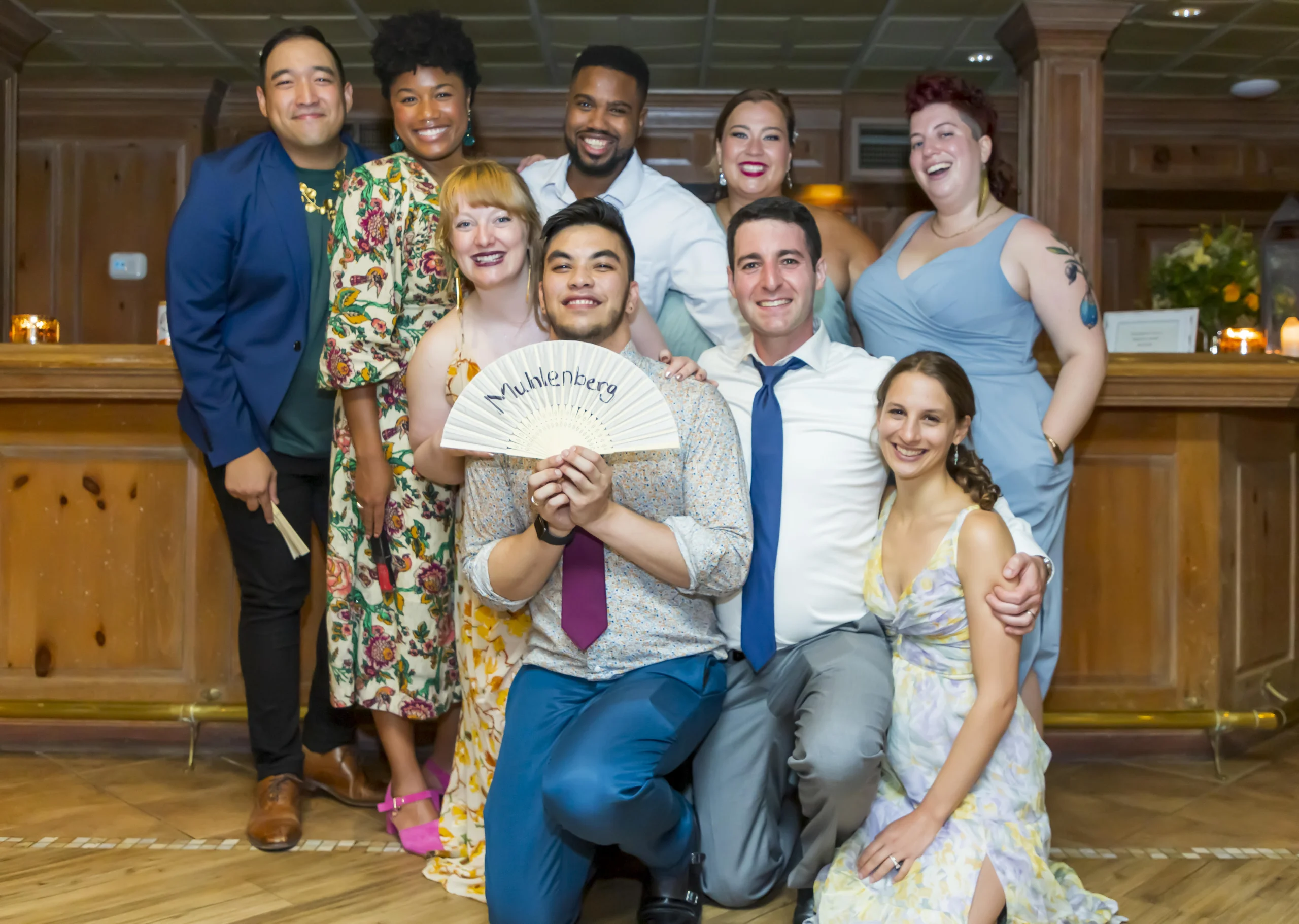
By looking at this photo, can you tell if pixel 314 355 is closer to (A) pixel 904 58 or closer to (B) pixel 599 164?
(B) pixel 599 164

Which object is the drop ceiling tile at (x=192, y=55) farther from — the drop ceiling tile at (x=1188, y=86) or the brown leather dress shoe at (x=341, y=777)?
the drop ceiling tile at (x=1188, y=86)

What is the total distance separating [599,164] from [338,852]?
1573 millimetres

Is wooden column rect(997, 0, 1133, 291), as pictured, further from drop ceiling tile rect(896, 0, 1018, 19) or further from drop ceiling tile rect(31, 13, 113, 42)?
drop ceiling tile rect(31, 13, 113, 42)

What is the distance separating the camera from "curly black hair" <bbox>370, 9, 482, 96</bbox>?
227cm

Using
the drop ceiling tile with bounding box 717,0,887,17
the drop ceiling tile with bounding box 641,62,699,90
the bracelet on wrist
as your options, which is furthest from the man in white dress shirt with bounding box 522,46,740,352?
the drop ceiling tile with bounding box 641,62,699,90

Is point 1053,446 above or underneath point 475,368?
underneath

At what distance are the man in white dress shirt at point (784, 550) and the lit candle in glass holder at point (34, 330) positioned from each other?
229 cm

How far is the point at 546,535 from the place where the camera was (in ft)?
5.74

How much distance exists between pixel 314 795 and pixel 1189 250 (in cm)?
319

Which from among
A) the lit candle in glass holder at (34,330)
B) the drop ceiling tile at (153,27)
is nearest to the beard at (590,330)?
the lit candle in glass holder at (34,330)

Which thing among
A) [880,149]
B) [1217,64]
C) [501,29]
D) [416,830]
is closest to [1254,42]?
[1217,64]

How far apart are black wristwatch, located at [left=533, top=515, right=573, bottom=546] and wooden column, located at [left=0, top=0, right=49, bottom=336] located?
2.86m

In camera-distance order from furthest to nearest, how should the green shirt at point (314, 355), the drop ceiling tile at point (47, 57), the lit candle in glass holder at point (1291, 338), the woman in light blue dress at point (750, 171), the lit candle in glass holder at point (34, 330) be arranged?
the drop ceiling tile at point (47, 57)
the lit candle in glass holder at point (34, 330)
the lit candle in glass holder at point (1291, 338)
the woman in light blue dress at point (750, 171)
the green shirt at point (314, 355)

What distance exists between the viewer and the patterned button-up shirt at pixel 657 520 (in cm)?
184
